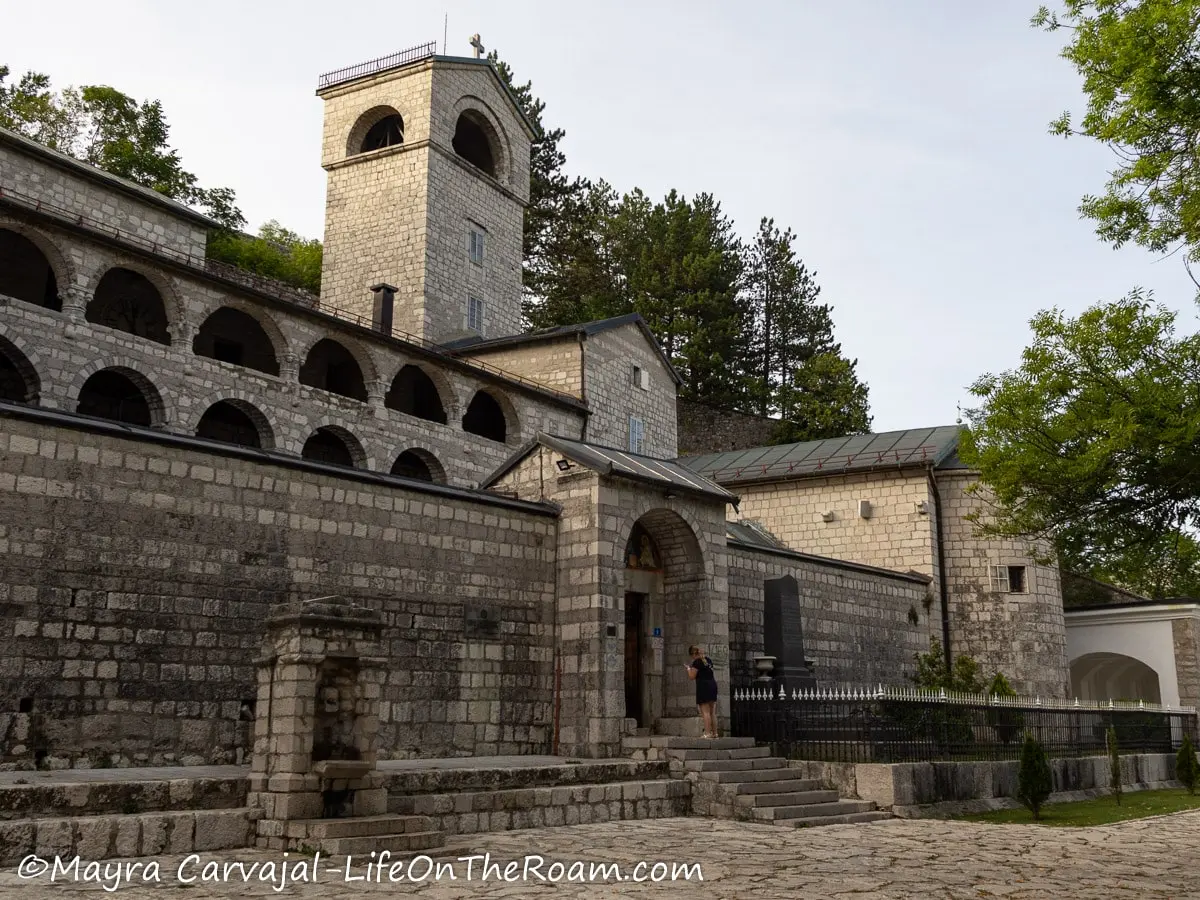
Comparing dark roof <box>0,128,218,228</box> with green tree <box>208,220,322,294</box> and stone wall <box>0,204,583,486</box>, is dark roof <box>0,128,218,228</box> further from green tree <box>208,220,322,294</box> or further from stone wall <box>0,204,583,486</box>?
green tree <box>208,220,322,294</box>

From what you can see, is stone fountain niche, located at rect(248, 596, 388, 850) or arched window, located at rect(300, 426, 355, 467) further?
arched window, located at rect(300, 426, 355, 467)

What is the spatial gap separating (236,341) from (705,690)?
1588 cm

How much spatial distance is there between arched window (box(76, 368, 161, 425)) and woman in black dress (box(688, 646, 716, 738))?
12385 millimetres

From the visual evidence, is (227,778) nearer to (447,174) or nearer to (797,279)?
(447,174)

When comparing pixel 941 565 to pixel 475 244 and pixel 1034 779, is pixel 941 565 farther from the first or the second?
pixel 475 244

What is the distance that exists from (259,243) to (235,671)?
35.0m

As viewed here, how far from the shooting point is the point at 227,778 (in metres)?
8.55

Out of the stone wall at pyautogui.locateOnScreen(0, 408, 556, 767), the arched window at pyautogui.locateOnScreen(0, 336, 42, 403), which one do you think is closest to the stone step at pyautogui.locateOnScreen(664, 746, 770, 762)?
the stone wall at pyautogui.locateOnScreen(0, 408, 556, 767)

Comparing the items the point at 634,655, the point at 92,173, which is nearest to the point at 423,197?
the point at 92,173

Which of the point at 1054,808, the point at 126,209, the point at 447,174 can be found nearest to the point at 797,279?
the point at 447,174

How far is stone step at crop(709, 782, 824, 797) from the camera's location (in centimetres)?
1208

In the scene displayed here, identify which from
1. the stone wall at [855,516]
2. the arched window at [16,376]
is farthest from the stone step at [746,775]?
the arched window at [16,376]

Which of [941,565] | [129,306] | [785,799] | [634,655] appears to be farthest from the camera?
[941,565]

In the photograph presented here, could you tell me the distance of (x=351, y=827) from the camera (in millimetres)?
8242
